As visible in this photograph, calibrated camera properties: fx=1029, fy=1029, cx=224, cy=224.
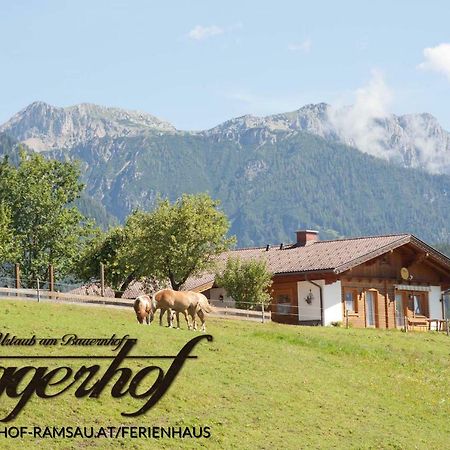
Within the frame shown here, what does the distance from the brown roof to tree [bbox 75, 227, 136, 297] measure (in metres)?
4.66

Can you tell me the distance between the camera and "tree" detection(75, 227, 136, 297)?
64.4m

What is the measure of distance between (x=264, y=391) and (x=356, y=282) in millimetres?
27516

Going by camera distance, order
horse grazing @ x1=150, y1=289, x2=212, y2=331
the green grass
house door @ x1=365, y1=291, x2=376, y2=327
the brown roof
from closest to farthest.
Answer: the green grass, horse grazing @ x1=150, y1=289, x2=212, y2=331, the brown roof, house door @ x1=365, y1=291, x2=376, y2=327

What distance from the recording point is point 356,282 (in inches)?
2318

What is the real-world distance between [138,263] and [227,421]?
31038mm

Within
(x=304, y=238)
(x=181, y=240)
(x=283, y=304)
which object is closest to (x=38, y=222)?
(x=304, y=238)

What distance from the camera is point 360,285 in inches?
2328

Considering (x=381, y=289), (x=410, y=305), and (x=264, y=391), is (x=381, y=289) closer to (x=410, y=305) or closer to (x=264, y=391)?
(x=410, y=305)

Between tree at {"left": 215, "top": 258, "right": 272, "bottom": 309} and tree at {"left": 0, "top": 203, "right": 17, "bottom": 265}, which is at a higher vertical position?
tree at {"left": 0, "top": 203, "right": 17, "bottom": 265}

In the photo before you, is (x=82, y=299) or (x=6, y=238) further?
(x=6, y=238)

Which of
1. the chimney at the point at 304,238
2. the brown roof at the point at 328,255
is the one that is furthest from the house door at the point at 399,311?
the chimney at the point at 304,238

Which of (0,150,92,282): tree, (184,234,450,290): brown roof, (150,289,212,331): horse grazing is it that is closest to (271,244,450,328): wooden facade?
(184,234,450,290): brown roof

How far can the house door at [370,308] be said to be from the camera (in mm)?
59500

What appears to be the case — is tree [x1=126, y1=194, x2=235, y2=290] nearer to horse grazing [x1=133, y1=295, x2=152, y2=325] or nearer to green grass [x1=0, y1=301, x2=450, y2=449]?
green grass [x1=0, y1=301, x2=450, y2=449]
